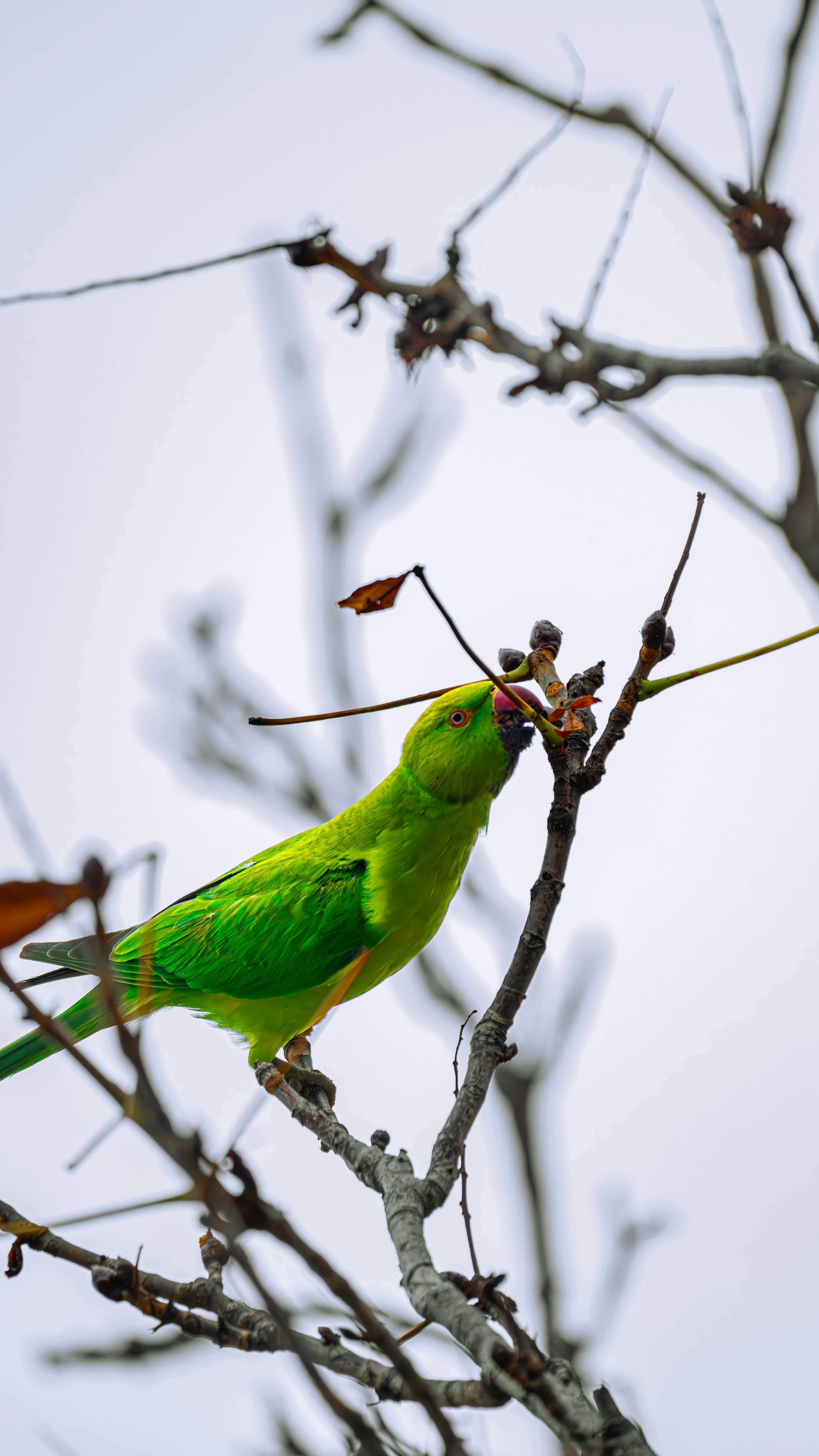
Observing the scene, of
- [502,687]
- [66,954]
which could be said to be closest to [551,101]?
[502,687]

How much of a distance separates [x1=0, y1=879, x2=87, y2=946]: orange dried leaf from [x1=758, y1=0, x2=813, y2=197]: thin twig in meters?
3.10

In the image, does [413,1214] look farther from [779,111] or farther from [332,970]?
[779,111]

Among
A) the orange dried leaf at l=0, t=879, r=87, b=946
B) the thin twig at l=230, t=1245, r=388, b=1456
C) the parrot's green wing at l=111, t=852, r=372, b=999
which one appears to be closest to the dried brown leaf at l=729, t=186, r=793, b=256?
the parrot's green wing at l=111, t=852, r=372, b=999

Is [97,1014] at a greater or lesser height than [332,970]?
greater

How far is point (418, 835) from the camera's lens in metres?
4.02

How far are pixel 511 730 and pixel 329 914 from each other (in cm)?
109

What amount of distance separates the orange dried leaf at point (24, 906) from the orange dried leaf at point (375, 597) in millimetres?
1316

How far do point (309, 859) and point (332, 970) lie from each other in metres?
Result: 0.54

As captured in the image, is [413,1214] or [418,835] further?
[418,835]

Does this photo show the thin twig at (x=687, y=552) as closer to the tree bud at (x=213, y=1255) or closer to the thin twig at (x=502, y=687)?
the thin twig at (x=502, y=687)

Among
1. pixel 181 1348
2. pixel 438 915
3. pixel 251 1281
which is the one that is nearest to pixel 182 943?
pixel 438 915

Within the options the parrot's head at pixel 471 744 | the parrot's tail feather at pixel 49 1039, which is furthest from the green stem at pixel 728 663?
the parrot's tail feather at pixel 49 1039

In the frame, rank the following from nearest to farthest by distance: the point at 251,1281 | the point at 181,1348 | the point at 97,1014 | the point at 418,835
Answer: the point at 251,1281 < the point at 181,1348 < the point at 418,835 < the point at 97,1014

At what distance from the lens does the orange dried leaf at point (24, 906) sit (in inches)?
45.0
